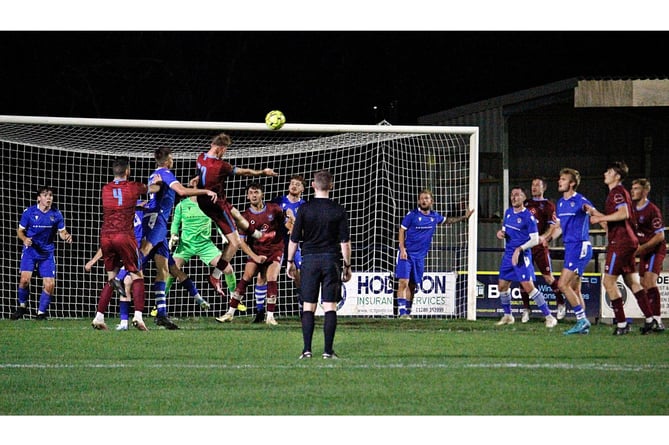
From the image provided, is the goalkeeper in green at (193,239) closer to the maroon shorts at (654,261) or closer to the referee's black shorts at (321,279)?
the maroon shorts at (654,261)

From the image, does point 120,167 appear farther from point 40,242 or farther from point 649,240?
point 649,240

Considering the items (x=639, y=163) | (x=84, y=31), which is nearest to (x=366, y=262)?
(x=639, y=163)

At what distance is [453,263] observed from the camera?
19.7m

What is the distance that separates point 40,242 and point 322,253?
7715 millimetres

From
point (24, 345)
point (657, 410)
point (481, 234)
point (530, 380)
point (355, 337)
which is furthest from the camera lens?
point (481, 234)

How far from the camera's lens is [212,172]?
46.7ft

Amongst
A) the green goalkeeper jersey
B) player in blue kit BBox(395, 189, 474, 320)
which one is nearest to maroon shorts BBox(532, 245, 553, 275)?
player in blue kit BBox(395, 189, 474, 320)

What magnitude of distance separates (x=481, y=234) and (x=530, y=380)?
42.6 feet

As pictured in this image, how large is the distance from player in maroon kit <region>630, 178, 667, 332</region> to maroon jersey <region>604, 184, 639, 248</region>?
856 mm

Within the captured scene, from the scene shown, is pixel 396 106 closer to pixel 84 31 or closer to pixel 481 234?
pixel 481 234

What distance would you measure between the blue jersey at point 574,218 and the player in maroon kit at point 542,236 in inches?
52.8

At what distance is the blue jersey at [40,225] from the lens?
17094 mm

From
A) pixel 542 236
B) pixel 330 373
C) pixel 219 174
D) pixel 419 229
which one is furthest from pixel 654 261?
pixel 330 373

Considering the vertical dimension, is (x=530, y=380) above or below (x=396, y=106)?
below
